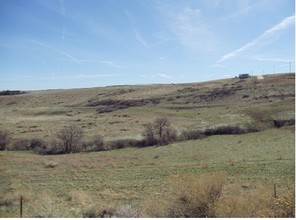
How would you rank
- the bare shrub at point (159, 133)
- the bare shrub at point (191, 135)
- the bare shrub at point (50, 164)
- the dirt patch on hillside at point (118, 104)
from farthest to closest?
the dirt patch on hillside at point (118, 104), the bare shrub at point (191, 135), the bare shrub at point (159, 133), the bare shrub at point (50, 164)

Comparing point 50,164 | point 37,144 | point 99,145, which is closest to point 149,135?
point 99,145

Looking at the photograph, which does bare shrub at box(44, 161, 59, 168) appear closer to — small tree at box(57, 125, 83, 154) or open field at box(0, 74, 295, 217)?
open field at box(0, 74, 295, 217)

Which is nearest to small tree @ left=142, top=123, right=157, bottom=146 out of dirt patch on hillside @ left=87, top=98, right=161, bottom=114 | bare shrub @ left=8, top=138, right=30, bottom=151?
bare shrub @ left=8, top=138, right=30, bottom=151

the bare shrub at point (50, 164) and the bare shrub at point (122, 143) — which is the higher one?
the bare shrub at point (122, 143)

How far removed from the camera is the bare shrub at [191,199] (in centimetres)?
777

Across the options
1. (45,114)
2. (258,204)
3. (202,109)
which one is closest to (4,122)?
(45,114)

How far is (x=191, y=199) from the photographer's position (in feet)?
26.2

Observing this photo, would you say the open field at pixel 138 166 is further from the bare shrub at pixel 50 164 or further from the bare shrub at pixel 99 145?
the bare shrub at pixel 99 145

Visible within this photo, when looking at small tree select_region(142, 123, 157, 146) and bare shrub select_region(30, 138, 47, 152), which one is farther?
small tree select_region(142, 123, 157, 146)

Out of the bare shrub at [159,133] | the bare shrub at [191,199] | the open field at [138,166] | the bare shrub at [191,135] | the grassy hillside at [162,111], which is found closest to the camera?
the bare shrub at [191,199]

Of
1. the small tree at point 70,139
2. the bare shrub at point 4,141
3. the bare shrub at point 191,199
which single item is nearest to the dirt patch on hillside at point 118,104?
the small tree at point 70,139

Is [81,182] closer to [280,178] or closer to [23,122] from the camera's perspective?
[280,178]

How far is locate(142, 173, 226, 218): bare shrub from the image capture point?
7770mm

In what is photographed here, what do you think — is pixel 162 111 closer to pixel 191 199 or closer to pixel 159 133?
pixel 159 133
